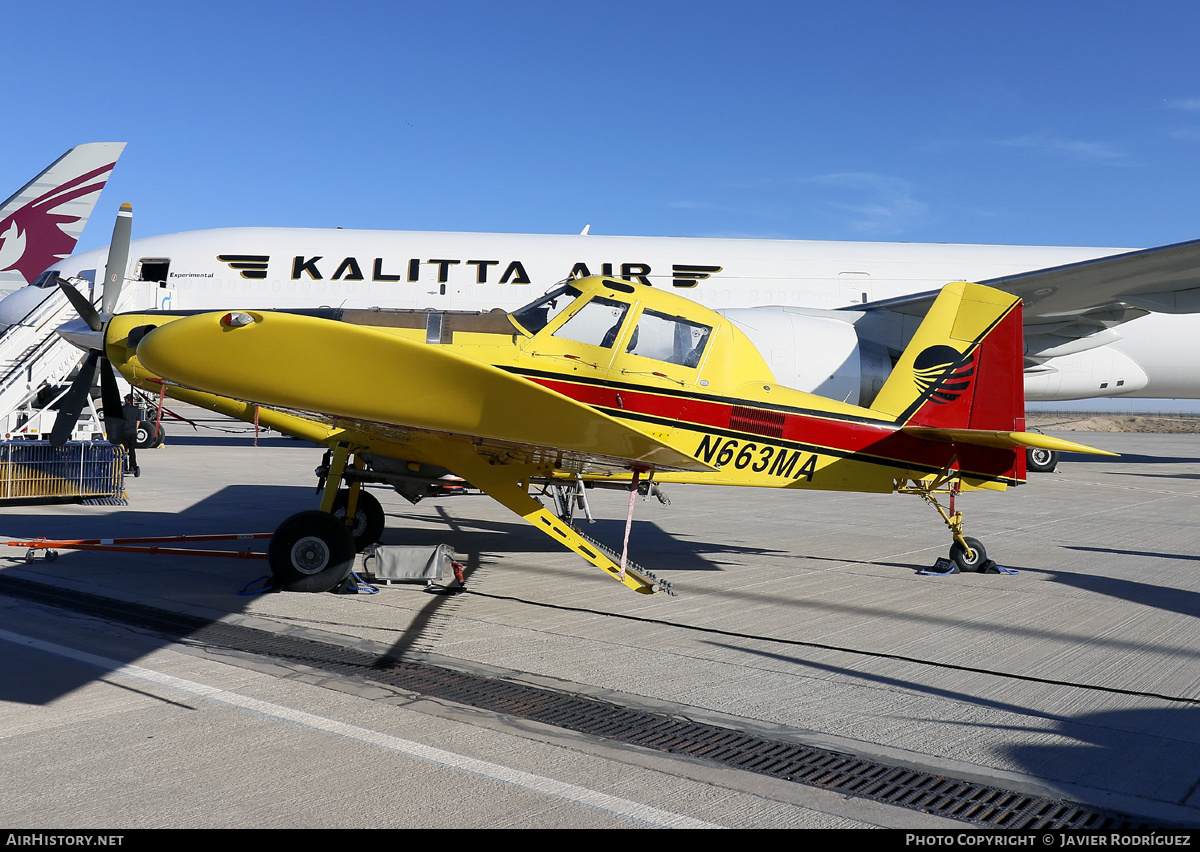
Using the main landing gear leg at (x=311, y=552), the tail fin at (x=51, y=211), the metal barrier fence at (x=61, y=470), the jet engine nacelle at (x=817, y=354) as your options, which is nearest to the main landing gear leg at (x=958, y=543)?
the main landing gear leg at (x=311, y=552)

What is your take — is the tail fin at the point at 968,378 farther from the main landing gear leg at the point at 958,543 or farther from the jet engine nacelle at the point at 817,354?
the jet engine nacelle at the point at 817,354

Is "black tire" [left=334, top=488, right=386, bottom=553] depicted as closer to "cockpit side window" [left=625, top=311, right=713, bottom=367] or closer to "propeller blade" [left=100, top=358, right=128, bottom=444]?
"propeller blade" [left=100, top=358, right=128, bottom=444]

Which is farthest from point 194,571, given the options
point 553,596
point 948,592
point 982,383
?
point 982,383

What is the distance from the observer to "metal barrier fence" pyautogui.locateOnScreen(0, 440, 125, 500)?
12.3 metres

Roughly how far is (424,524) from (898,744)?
8.39 meters

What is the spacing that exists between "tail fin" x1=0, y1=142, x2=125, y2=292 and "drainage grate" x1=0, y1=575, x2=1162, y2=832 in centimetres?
2405

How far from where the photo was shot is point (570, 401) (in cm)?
570

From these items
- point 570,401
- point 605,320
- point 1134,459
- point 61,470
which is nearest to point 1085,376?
point 1134,459

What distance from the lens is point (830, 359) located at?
603 inches

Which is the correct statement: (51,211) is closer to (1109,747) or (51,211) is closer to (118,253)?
(118,253)

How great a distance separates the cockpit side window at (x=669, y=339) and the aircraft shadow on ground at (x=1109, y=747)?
11.9 ft

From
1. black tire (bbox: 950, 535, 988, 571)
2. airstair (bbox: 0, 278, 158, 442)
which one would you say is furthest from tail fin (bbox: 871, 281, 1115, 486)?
airstair (bbox: 0, 278, 158, 442)

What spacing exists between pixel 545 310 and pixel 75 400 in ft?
18.2

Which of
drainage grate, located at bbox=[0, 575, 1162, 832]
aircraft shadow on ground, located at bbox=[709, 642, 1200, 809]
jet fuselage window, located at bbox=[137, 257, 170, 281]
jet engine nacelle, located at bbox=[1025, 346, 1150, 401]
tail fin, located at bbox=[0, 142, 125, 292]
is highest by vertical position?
tail fin, located at bbox=[0, 142, 125, 292]
